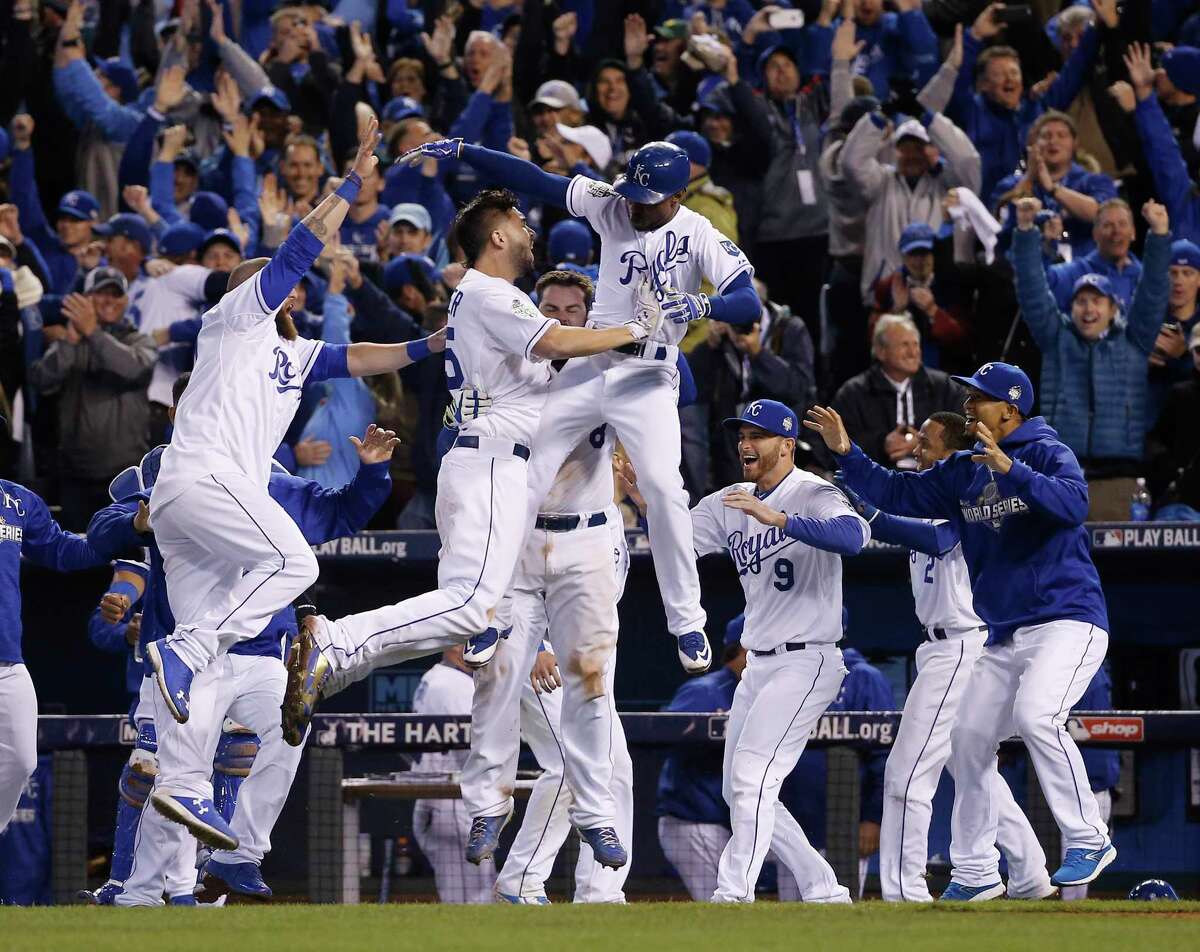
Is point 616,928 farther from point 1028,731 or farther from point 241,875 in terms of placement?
point 241,875

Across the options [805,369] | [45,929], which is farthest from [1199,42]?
[45,929]

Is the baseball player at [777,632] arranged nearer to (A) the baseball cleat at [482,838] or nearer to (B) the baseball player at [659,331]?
(B) the baseball player at [659,331]

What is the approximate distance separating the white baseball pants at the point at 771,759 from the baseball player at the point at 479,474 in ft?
3.43

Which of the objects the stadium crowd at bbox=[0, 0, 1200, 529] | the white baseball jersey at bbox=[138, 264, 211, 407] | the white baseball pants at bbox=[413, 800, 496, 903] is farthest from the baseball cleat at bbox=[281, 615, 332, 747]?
the white baseball jersey at bbox=[138, 264, 211, 407]

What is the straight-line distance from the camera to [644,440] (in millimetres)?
6906

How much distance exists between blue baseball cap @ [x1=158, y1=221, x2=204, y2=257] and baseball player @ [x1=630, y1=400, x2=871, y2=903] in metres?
4.83

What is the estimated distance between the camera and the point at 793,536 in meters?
7.28

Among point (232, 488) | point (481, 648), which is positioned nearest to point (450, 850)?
point (481, 648)

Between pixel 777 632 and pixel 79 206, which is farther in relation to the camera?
pixel 79 206

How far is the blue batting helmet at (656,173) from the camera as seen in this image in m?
6.87

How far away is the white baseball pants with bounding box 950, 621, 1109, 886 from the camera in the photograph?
7.05m

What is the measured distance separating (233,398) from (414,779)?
3081 millimetres

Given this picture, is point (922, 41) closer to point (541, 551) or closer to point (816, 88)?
point (816, 88)

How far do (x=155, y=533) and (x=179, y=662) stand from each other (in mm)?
572
